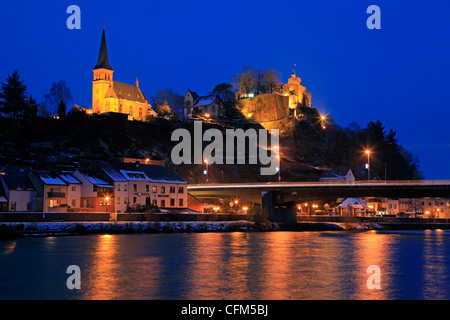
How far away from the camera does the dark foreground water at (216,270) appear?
1091 inches

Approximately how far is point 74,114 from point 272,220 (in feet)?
189

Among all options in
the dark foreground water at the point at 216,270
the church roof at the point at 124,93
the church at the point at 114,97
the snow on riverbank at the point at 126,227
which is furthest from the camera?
the church roof at the point at 124,93

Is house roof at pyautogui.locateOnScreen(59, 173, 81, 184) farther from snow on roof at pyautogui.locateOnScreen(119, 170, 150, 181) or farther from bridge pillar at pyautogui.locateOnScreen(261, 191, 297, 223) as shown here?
bridge pillar at pyautogui.locateOnScreen(261, 191, 297, 223)

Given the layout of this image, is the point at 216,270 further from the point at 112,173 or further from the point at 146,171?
the point at 146,171

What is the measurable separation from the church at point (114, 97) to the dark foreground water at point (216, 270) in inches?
4097

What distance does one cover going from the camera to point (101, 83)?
157125 millimetres

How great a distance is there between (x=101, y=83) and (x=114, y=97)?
7.79 m

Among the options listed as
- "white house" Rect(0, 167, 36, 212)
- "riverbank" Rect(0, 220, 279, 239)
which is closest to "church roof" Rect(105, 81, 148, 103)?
"white house" Rect(0, 167, 36, 212)

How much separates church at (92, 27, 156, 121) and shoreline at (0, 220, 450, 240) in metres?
77.6

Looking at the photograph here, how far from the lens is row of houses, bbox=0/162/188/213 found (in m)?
73.1

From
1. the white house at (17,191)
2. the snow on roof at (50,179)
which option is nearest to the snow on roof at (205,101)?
the snow on roof at (50,179)

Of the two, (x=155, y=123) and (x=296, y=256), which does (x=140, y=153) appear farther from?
(x=296, y=256)

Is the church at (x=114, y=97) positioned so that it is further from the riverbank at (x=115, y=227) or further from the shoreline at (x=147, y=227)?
the riverbank at (x=115, y=227)
